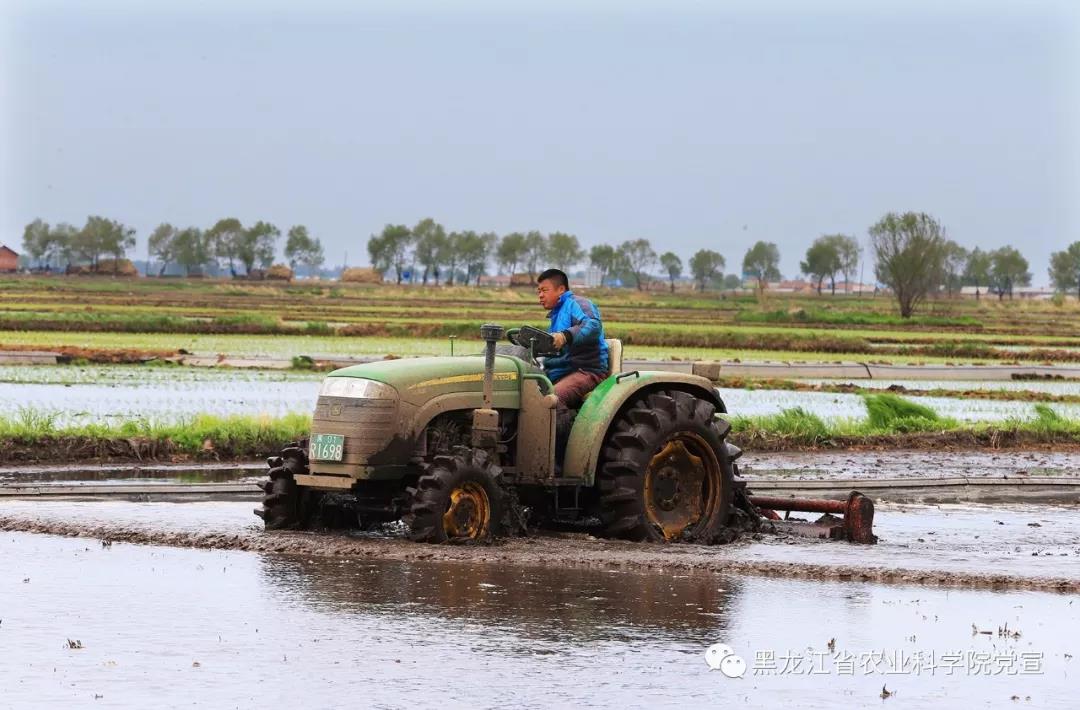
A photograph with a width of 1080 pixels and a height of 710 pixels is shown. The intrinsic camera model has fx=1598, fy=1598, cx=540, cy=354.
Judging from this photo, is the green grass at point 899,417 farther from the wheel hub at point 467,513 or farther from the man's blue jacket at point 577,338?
the wheel hub at point 467,513

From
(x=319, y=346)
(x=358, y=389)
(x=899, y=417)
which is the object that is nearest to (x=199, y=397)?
(x=899, y=417)

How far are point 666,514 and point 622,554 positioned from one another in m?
1.30

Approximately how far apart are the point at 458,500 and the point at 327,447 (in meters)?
0.98

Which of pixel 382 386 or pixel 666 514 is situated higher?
pixel 382 386

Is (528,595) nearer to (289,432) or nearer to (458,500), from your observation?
(458,500)

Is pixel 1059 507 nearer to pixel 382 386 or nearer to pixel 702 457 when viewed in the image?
pixel 702 457

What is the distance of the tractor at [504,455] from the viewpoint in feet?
35.9

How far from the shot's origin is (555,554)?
10906mm

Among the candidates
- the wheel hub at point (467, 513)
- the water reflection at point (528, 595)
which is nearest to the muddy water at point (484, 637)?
the water reflection at point (528, 595)

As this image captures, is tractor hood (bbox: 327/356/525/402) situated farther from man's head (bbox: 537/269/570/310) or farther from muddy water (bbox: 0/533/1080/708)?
muddy water (bbox: 0/533/1080/708)

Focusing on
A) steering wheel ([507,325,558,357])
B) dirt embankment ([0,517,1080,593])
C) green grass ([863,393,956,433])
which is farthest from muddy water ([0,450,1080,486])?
steering wheel ([507,325,558,357])

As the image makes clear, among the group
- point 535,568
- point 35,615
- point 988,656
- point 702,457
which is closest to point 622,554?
point 535,568

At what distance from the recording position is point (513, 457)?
38.6 ft

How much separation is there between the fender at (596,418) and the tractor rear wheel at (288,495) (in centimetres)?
191
